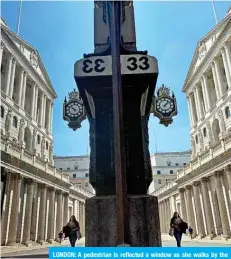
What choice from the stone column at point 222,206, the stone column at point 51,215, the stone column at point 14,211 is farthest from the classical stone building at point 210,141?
the stone column at point 14,211

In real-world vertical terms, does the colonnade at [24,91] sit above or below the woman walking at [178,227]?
above

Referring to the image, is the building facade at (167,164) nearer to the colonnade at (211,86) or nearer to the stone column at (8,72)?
the colonnade at (211,86)

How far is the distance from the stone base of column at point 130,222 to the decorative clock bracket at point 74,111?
2.71 m

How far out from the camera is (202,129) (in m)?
48.6

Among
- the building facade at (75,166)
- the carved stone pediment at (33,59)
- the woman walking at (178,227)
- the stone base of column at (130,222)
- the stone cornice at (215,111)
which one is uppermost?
the carved stone pediment at (33,59)

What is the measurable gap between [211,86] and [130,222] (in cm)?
4985

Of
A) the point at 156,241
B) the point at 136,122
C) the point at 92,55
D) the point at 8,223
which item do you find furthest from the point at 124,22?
the point at 8,223

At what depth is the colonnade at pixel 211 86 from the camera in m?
39.2

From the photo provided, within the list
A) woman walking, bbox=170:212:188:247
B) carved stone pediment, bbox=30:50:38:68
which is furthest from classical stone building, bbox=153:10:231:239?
carved stone pediment, bbox=30:50:38:68

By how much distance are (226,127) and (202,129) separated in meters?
9.98

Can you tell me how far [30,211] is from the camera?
32531mm

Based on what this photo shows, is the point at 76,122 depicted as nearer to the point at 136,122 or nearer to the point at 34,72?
the point at 136,122

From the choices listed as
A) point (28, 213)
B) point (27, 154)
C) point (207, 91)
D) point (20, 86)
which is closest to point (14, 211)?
point (28, 213)

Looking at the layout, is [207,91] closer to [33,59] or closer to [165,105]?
[33,59]
